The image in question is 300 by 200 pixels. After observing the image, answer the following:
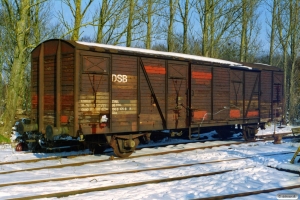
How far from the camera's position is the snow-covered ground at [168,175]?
6.50 metres

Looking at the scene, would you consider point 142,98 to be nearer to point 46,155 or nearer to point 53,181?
point 46,155

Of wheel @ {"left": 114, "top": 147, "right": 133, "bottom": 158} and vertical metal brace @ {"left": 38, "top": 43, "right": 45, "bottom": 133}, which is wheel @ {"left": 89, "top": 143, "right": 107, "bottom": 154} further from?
vertical metal brace @ {"left": 38, "top": 43, "right": 45, "bottom": 133}

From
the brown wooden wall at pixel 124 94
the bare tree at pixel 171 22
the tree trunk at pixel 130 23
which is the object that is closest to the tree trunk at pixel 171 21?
the bare tree at pixel 171 22

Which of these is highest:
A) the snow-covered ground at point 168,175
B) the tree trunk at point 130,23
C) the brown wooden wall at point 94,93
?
the tree trunk at point 130,23

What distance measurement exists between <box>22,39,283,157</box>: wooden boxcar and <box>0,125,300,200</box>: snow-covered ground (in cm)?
107

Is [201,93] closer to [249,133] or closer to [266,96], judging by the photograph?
[249,133]

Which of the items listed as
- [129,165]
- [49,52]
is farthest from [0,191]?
[49,52]

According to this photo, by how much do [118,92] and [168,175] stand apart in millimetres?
3287

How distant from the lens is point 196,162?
9812 mm

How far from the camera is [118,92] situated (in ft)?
33.7

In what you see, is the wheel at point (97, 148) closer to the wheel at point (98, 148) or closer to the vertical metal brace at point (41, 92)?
the wheel at point (98, 148)

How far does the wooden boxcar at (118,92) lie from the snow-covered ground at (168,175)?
3.50 feet

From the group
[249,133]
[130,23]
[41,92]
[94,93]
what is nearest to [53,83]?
[41,92]

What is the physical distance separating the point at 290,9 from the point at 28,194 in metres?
28.2
